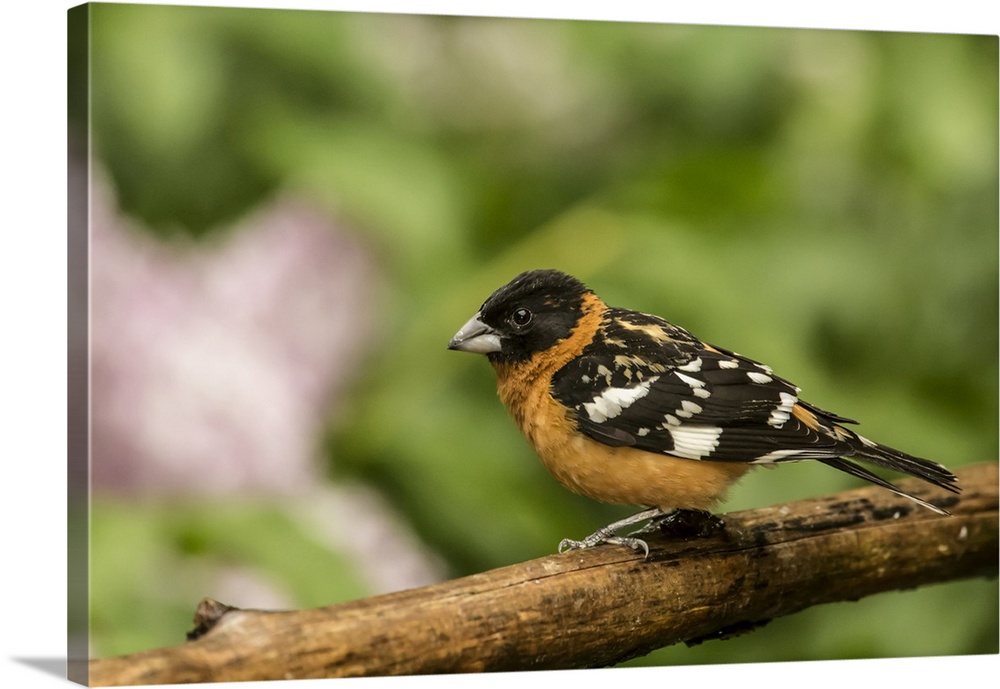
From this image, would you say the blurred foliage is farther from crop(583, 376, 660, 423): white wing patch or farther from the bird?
crop(583, 376, 660, 423): white wing patch

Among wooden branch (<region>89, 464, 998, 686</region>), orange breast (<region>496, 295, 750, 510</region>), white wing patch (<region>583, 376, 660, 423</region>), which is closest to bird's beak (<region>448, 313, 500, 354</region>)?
orange breast (<region>496, 295, 750, 510</region>)

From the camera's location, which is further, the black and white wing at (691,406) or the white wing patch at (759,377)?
the white wing patch at (759,377)

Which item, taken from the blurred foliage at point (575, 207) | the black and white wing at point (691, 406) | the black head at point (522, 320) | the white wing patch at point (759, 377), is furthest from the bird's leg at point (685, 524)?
the black head at point (522, 320)

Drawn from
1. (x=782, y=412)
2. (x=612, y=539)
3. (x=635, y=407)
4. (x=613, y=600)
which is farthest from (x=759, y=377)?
(x=613, y=600)

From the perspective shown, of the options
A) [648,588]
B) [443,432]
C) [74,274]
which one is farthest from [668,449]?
[74,274]

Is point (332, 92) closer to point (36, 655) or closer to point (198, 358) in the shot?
point (198, 358)

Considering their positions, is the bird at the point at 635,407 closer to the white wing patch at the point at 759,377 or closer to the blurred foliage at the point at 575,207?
the white wing patch at the point at 759,377
